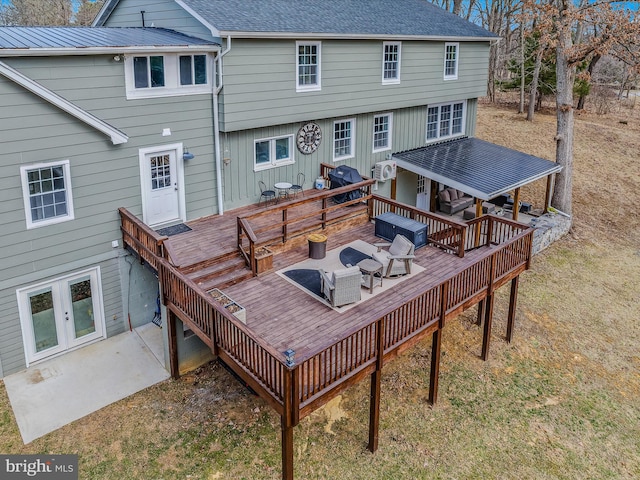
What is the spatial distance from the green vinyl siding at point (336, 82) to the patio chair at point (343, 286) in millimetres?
4956

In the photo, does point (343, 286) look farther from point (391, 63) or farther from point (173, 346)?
point (391, 63)

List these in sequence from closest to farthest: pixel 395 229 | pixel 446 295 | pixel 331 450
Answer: pixel 331 450
pixel 446 295
pixel 395 229

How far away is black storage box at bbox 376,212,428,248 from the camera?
1232 cm

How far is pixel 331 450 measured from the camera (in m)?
9.36

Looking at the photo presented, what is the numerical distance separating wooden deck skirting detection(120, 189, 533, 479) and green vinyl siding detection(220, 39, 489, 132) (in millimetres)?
2934

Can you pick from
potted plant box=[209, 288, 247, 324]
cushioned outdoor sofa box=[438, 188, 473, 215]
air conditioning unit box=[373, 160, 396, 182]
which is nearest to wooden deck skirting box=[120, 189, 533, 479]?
potted plant box=[209, 288, 247, 324]

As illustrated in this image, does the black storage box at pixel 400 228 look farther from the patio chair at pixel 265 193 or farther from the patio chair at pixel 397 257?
the patio chair at pixel 265 193

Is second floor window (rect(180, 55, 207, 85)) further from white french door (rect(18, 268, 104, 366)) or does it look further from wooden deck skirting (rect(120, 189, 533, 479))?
white french door (rect(18, 268, 104, 366))

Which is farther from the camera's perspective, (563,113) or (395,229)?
(563,113)

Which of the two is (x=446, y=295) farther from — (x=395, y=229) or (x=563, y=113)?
(x=563, y=113)

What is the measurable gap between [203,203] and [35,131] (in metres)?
4.18

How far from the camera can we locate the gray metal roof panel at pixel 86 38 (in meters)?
9.86

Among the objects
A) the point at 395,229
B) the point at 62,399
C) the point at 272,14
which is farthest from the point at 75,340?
the point at 272,14

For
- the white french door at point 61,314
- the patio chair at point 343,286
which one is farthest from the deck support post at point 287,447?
the white french door at point 61,314
